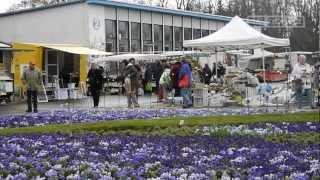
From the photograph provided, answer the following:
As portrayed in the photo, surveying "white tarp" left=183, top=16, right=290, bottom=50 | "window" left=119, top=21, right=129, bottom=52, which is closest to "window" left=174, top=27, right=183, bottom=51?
"window" left=119, top=21, right=129, bottom=52

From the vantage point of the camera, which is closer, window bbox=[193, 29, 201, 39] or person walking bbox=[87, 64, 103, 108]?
person walking bbox=[87, 64, 103, 108]

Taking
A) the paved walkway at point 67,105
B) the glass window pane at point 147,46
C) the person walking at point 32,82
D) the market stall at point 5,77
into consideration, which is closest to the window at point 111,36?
the glass window pane at point 147,46

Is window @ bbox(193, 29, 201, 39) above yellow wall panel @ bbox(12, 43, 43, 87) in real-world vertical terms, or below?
above

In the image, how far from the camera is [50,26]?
4191 centimetres

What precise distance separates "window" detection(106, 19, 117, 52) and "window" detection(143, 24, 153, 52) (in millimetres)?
3714

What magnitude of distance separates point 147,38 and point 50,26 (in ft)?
26.3

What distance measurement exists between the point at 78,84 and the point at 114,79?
249 cm

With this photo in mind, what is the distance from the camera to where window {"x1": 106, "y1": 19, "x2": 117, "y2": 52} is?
42.6 meters

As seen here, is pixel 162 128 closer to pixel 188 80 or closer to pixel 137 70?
pixel 188 80

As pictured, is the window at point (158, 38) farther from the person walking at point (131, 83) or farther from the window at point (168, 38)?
the person walking at point (131, 83)

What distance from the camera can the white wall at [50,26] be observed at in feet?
133

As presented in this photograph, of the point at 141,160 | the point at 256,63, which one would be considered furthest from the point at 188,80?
the point at 256,63

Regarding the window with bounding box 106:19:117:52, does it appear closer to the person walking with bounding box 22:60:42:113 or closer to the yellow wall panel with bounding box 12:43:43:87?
the yellow wall panel with bounding box 12:43:43:87

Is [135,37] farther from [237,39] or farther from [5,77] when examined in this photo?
[237,39]
